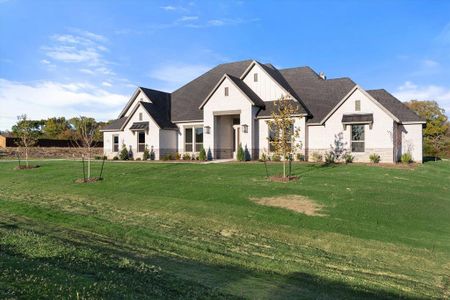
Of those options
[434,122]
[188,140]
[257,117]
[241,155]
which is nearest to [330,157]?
[257,117]

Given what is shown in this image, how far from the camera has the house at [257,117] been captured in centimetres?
2564

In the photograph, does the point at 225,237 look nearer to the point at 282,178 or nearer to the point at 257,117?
the point at 282,178

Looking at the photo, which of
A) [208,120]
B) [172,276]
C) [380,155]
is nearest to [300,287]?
[172,276]

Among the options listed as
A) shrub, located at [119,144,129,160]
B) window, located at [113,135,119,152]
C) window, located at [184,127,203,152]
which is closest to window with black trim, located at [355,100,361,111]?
window, located at [184,127,203,152]

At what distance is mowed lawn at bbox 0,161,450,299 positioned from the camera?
5.76 m

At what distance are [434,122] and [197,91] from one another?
126 ft

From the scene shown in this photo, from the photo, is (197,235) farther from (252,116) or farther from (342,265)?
(252,116)

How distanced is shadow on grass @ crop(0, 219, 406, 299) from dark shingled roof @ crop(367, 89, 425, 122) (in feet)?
75.2

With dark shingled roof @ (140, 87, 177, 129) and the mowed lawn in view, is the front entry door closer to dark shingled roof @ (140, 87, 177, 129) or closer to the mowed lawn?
dark shingled roof @ (140, 87, 177, 129)

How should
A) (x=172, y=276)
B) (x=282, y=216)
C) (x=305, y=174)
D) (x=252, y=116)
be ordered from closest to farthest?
1. (x=172, y=276)
2. (x=282, y=216)
3. (x=305, y=174)
4. (x=252, y=116)

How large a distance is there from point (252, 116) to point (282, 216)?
1663 cm

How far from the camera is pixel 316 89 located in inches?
1229

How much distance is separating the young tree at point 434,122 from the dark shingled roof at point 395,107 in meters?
24.0

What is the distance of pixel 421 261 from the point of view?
30.1 ft
